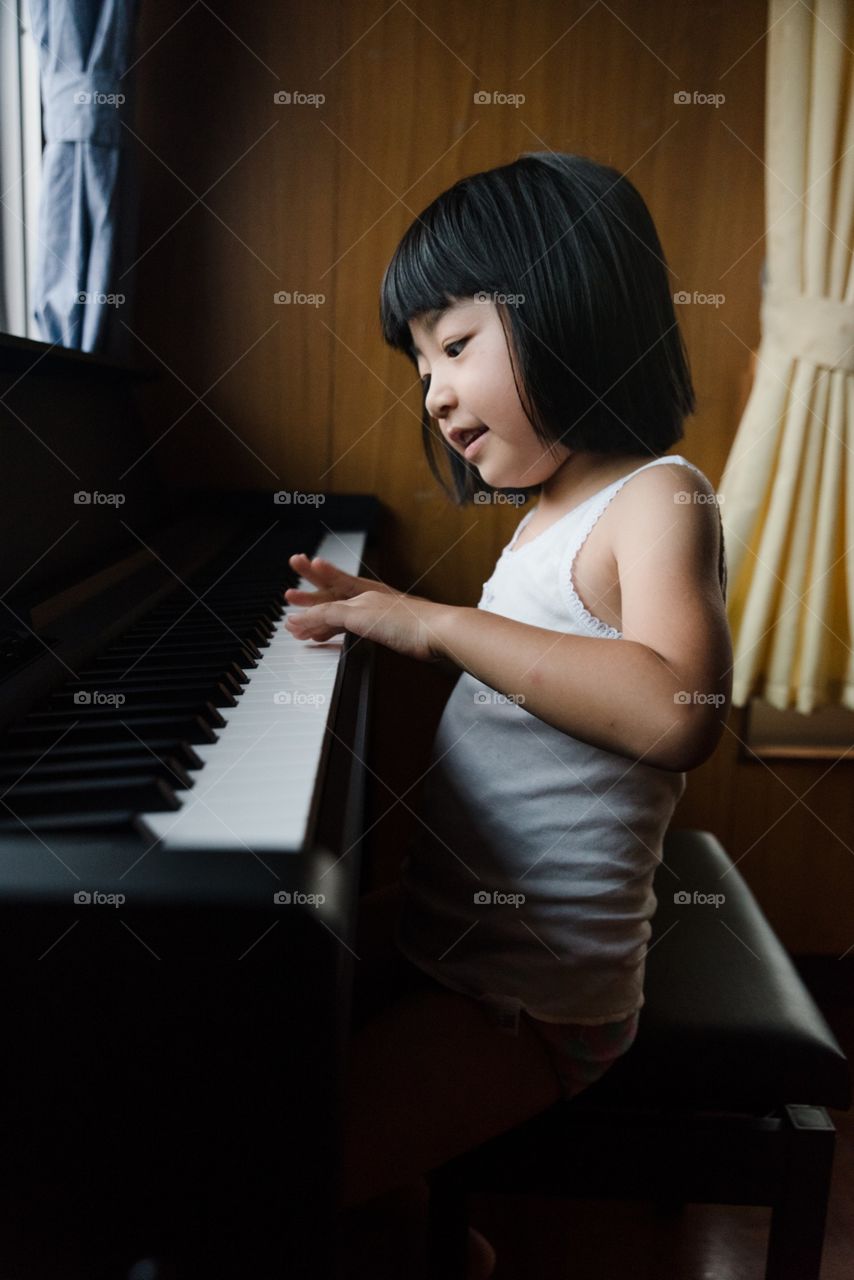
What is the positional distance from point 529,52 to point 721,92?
1.17 ft

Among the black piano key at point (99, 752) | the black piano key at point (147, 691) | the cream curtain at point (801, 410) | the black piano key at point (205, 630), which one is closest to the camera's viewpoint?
the black piano key at point (99, 752)

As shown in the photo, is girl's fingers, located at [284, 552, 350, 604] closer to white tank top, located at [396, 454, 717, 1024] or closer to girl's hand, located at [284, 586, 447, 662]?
girl's hand, located at [284, 586, 447, 662]

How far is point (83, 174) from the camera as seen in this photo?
4.80 ft

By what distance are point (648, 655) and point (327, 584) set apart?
33 cm

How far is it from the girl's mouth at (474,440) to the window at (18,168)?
0.88m

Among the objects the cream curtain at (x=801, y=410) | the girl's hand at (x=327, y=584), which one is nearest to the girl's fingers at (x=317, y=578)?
the girl's hand at (x=327, y=584)

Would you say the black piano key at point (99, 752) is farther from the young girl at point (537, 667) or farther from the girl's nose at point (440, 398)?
the girl's nose at point (440, 398)

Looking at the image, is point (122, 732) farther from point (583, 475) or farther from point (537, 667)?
point (583, 475)

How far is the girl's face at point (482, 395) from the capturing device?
93 centimetres

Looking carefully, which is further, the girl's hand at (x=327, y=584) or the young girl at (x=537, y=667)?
the girl's hand at (x=327, y=584)

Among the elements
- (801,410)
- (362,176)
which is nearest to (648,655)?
(801,410)

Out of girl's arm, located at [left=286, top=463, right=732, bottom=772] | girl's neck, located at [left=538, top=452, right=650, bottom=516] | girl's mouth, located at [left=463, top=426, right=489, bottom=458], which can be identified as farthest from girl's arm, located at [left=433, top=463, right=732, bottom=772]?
girl's mouth, located at [left=463, top=426, right=489, bottom=458]

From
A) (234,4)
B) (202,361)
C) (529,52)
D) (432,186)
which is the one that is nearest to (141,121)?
(234,4)

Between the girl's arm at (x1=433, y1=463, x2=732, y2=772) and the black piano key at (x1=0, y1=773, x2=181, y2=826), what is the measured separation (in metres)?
0.35
